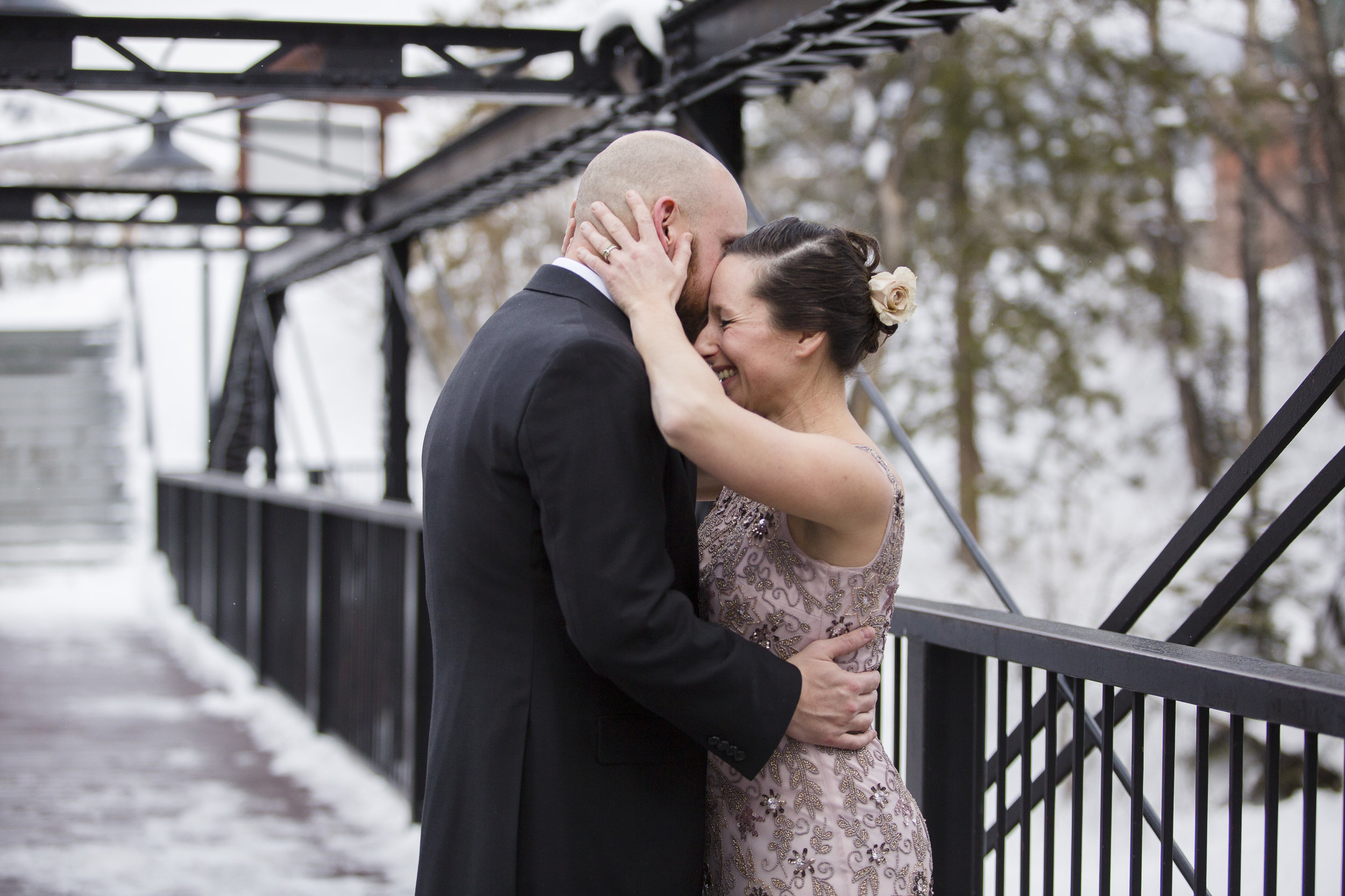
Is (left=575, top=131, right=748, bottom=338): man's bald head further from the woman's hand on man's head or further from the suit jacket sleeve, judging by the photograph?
the suit jacket sleeve

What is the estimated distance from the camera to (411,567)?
5.32 metres

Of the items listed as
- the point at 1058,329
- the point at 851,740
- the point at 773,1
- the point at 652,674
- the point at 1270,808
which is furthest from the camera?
→ the point at 1058,329

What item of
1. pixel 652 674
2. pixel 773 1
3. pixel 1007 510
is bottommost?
pixel 1007 510

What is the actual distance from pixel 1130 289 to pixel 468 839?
1482cm

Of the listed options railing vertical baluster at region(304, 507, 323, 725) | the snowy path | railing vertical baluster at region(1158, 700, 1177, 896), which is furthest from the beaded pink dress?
railing vertical baluster at region(304, 507, 323, 725)

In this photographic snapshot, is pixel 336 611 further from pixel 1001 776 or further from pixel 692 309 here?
pixel 692 309

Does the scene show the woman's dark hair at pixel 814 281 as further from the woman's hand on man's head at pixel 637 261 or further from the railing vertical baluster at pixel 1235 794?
the railing vertical baluster at pixel 1235 794

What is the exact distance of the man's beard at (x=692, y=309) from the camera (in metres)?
2.03

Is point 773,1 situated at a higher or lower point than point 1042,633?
higher

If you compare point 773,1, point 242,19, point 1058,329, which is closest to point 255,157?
point 1058,329

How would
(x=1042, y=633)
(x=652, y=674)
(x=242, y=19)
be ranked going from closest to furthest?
(x=652, y=674) → (x=1042, y=633) → (x=242, y=19)

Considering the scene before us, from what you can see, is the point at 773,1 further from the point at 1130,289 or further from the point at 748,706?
the point at 1130,289

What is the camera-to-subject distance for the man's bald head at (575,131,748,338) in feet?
6.43

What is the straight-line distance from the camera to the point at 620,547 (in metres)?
1.75
